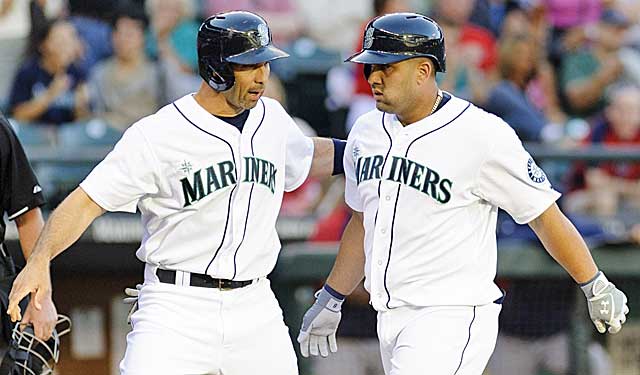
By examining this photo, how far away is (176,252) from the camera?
12.6ft

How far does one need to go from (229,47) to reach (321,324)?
107 centimetres

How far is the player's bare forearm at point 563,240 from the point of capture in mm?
3789

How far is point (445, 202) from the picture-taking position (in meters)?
3.78

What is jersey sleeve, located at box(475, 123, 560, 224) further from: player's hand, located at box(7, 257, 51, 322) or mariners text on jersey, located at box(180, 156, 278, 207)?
player's hand, located at box(7, 257, 51, 322)

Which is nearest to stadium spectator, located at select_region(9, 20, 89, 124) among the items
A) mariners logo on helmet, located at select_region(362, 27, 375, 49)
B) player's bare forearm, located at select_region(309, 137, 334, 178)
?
player's bare forearm, located at select_region(309, 137, 334, 178)

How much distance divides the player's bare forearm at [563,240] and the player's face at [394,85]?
58cm

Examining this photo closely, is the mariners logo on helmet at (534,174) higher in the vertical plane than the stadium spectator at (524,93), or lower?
higher

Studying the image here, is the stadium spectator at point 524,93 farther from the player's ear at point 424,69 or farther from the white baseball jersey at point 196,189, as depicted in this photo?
the white baseball jersey at point 196,189

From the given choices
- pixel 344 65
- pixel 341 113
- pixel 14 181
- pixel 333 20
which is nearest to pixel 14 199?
pixel 14 181

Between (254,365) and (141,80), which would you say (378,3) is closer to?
(141,80)

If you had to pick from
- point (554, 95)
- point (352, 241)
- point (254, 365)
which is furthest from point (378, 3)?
point (254, 365)

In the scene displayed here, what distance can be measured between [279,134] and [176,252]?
21.5 inches

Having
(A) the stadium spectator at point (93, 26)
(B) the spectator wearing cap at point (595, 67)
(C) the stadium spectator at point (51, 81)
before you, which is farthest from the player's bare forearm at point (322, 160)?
(B) the spectator wearing cap at point (595, 67)

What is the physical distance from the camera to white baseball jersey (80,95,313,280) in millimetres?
3754
